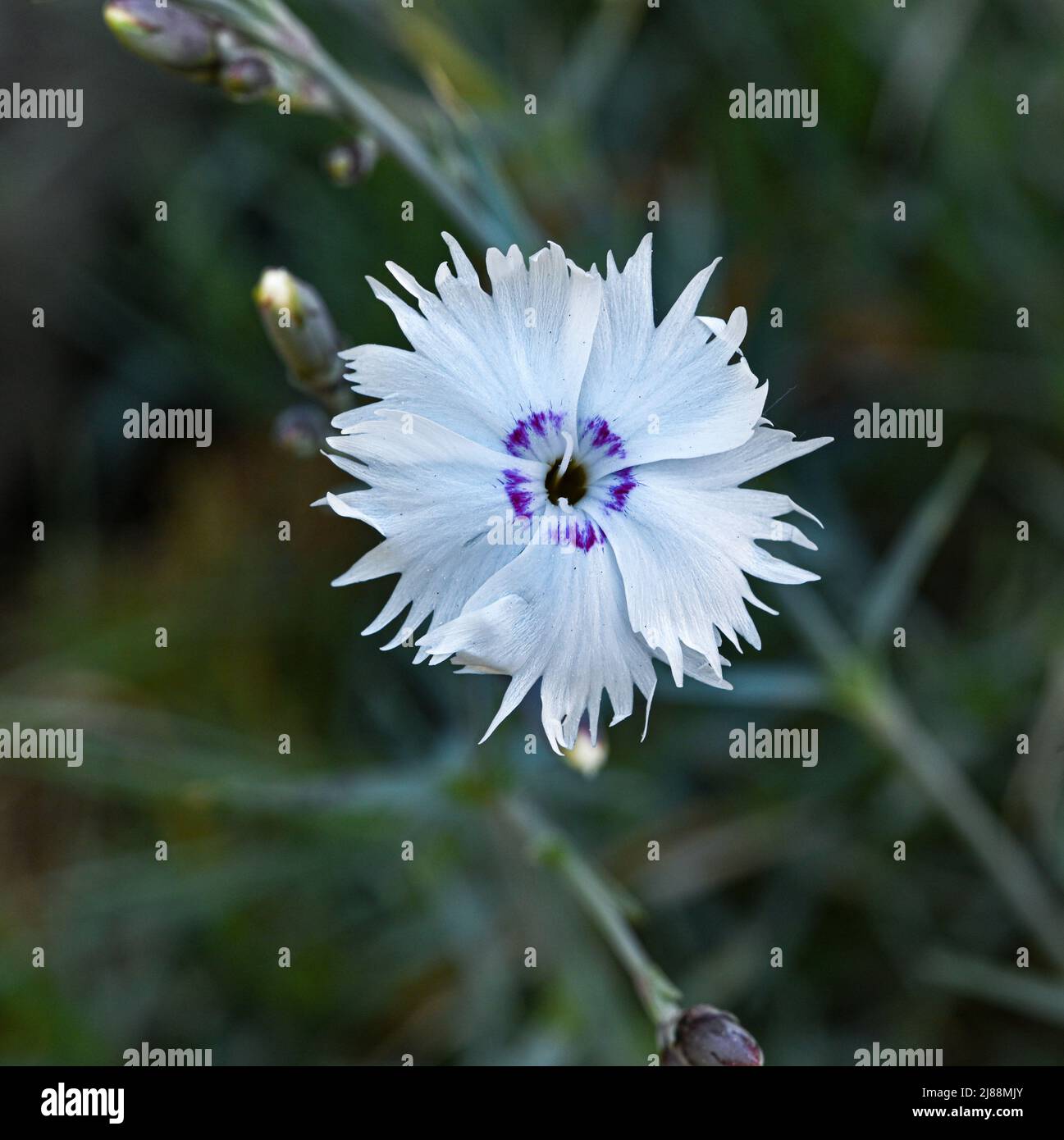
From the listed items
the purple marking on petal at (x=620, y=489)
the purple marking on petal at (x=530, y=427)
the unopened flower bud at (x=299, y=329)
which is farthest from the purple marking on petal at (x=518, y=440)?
the unopened flower bud at (x=299, y=329)

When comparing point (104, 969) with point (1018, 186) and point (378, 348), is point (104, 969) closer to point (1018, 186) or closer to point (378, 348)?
point (378, 348)

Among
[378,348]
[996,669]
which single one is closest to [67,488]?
[378,348]

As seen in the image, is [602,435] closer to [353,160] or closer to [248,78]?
[353,160]

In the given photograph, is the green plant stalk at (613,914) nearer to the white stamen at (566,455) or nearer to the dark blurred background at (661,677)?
the dark blurred background at (661,677)

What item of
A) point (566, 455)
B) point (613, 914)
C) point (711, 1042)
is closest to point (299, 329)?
point (566, 455)

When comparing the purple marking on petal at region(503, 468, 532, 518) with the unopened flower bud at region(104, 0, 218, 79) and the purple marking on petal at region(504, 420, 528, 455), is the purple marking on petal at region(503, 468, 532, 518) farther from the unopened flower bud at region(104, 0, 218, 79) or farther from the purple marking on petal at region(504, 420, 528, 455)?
the unopened flower bud at region(104, 0, 218, 79)

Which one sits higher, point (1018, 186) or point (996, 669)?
point (1018, 186)

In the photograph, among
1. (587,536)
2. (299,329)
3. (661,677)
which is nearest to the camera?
(587,536)
